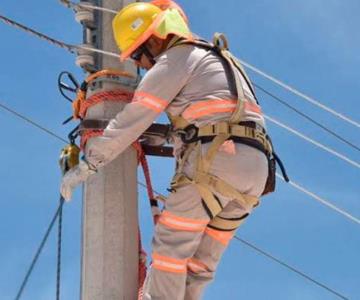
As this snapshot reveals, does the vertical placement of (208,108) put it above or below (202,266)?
above

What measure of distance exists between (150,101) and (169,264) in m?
0.90

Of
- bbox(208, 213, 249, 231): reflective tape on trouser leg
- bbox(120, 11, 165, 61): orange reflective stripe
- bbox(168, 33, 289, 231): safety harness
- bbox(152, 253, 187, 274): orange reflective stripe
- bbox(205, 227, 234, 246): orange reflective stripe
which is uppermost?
bbox(120, 11, 165, 61): orange reflective stripe

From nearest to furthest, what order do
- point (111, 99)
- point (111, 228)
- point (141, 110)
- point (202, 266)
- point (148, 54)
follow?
point (141, 110)
point (202, 266)
point (111, 228)
point (148, 54)
point (111, 99)

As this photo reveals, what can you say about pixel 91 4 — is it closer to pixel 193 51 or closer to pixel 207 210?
pixel 193 51

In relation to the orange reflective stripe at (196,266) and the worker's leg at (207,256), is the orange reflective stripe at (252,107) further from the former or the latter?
the orange reflective stripe at (196,266)

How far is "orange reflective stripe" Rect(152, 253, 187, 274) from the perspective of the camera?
6598 mm

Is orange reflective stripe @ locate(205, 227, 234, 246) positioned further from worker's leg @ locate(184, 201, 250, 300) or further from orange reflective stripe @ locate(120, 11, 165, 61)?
orange reflective stripe @ locate(120, 11, 165, 61)

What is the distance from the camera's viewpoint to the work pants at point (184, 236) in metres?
6.61

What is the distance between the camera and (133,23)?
7.00 m

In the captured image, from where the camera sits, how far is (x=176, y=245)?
21.7ft

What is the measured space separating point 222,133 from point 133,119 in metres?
0.49

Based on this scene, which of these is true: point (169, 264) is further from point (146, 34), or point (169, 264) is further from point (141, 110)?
point (146, 34)

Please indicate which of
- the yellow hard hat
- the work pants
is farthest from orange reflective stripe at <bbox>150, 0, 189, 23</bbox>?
the work pants

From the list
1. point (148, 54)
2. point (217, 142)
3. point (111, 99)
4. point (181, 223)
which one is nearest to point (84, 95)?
point (111, 99)
